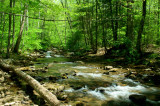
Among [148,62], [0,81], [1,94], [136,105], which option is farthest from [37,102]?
[148,62]

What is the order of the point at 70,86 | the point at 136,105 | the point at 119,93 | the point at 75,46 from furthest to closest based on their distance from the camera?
the point at 75,46, the point at 70,86, the point at 119,93, the point at 136,105

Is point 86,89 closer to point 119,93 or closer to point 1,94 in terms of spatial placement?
point 119,93

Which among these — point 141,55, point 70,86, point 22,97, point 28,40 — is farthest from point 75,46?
point 22,97

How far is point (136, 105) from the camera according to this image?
4426mm

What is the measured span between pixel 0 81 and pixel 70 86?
3079 millimetres

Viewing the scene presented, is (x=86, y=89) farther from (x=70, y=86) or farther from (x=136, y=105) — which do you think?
(x=136, y=105)

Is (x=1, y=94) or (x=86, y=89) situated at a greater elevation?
(x=1, y=94)

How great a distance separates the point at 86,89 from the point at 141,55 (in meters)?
7.49

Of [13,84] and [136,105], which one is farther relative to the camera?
[13,84]

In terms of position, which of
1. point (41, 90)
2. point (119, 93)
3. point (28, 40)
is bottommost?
point (119, 93)

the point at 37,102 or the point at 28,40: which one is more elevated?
the point at 28,40

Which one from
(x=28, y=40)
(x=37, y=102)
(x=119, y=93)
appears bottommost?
(x=119, y=93)

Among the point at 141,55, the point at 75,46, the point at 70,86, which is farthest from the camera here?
the point at 75,46

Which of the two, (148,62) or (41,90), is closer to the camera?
(41,90)
